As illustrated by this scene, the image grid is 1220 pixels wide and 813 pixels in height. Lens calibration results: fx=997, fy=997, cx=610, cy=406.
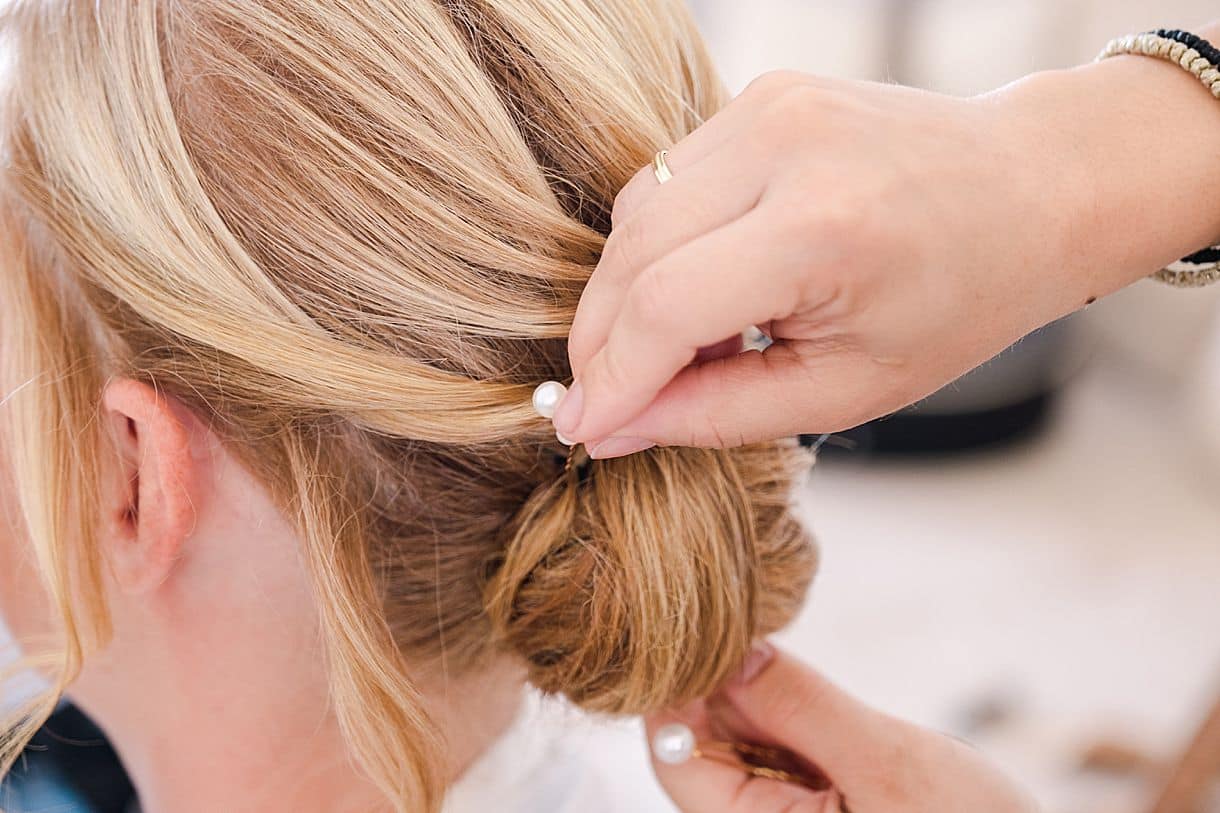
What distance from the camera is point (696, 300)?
19.8 inches

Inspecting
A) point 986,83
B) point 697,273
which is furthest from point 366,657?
point 986,83

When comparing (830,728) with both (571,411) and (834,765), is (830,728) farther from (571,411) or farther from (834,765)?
(571,411)

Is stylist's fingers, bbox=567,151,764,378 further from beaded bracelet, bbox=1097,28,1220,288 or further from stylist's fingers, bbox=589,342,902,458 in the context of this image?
beaded bracelet, bbox=1097,28,1220,288

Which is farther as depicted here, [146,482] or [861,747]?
[861,747]

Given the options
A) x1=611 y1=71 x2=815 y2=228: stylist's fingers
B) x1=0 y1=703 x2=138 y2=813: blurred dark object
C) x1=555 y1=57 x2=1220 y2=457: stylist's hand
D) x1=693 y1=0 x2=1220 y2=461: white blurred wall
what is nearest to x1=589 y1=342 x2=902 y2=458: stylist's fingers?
x1=555 y1=57 x2=1220 y2=457: stylist's hand

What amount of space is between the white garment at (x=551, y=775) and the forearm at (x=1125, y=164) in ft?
1.76

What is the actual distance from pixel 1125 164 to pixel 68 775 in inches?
46.7

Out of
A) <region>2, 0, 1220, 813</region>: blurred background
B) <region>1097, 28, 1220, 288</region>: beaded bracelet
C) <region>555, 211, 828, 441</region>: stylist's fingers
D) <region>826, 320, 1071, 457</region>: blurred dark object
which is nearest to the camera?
<region>555, 211, 828, 441</region>: stylist's fingers

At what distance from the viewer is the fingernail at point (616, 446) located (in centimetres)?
60

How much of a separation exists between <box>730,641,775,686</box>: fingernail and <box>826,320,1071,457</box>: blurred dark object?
1485mm

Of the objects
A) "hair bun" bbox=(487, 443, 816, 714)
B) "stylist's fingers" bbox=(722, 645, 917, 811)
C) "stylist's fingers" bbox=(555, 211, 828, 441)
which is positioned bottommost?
"stylist's fingers" bbox=(722, 645, 917, 811)

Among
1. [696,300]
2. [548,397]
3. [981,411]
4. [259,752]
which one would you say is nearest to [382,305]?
[548,397]

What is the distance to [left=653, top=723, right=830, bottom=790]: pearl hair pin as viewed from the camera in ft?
2.78

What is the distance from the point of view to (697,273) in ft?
1.64
